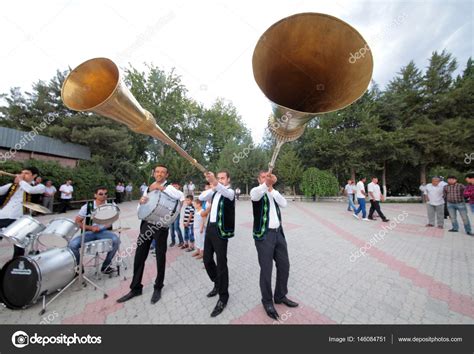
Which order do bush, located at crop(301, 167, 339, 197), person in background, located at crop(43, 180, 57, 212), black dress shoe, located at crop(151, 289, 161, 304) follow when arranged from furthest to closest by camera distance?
bush, located at crop(301, 167, 339, 197)
person in background, located at crop(43, 180, 57, 212)
black dress shoe, located at crop(151, 289, 161, 304)

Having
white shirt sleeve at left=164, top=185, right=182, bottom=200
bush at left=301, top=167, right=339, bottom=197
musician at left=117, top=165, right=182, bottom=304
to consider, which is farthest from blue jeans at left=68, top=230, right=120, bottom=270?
bush at left=301, top=167, right=339, bottom=197

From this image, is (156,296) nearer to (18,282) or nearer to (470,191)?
(18,282)

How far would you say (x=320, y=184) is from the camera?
1889cm

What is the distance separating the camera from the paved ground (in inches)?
108

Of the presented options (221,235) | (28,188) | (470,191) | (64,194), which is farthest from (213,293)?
(64,194)

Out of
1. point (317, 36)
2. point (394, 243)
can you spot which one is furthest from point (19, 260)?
point (394, 243)

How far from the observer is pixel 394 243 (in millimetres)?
6039

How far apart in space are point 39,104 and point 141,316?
2506cm

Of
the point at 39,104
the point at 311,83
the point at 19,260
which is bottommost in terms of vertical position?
the point at 19,260

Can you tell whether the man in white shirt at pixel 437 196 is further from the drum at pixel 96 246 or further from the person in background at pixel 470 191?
the drum at pixel 96 246

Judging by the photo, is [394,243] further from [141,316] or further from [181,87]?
[181,87]

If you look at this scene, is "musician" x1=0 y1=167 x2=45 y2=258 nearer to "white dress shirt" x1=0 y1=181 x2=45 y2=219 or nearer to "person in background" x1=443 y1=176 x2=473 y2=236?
"white dress shirt" x1=0 y1=181 x2=45 y2=219

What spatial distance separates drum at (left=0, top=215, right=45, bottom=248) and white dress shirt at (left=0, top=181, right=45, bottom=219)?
32.8 inches

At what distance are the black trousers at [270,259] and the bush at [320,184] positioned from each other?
17503 millimetres
